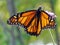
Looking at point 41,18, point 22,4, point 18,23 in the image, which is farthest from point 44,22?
point 22,4

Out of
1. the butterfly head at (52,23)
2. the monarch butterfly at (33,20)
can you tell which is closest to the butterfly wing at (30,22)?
the monarch butterfly at (33,20)

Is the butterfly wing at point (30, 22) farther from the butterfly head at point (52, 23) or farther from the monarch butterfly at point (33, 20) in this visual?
the butterfly head at point (52, 23)

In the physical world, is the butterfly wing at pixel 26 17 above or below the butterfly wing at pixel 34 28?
above

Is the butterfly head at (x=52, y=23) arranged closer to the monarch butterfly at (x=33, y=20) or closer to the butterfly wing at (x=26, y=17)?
the monarch butterfly at (x=33, y=20)

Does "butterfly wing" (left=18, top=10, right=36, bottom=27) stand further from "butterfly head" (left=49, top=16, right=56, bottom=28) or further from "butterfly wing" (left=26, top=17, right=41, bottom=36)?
"butterfly head" (left=49, top=16, right=56, bottom=28)

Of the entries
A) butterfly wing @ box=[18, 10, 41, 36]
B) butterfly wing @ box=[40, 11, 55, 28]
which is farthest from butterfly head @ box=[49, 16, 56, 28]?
butterfly wing @ box=[18, 10, 41, 36]

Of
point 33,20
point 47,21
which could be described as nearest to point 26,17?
point 33,20

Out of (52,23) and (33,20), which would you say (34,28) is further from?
(52,23)

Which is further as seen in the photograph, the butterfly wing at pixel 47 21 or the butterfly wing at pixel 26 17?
the butterfly wing at pixel 26 17

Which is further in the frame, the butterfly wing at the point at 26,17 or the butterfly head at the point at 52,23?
the butterfly wing at the point at 26,17
